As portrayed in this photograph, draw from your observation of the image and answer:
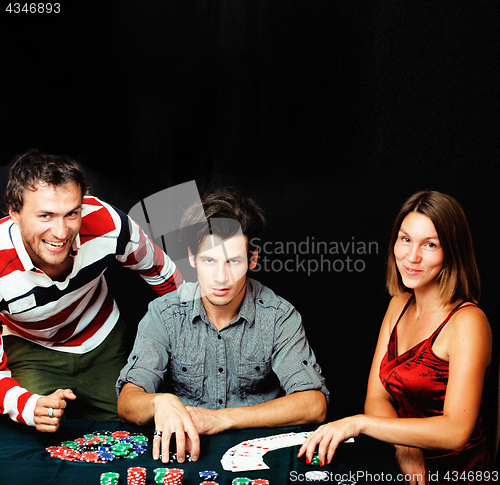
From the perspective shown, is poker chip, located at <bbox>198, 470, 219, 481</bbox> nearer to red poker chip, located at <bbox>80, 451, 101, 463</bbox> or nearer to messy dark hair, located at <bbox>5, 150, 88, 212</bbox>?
red poker chip, located at <bbox>80, 451, 101, 463</bbox>

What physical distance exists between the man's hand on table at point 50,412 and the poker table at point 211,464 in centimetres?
4

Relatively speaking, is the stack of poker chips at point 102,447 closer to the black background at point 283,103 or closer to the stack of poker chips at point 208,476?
the stack of poker chips at point 208,476

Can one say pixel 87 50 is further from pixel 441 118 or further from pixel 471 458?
pixel 471 458

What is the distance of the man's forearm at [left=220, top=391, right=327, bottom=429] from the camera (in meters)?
1.68

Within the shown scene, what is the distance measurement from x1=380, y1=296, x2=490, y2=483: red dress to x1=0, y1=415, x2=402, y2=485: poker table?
0.28 m

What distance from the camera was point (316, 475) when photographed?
1421 millimetres

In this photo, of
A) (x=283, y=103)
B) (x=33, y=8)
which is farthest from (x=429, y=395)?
(x=33, y=8)

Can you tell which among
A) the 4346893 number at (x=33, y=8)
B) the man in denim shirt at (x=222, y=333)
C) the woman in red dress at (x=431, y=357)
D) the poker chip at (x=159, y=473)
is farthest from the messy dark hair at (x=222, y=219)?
the 4346893 number at (x=33, y=8)

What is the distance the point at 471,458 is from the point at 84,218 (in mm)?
1743

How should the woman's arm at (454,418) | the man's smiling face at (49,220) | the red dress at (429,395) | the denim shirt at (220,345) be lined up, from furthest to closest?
the denim shirt at (220,345)
the man's smiling face at (49,220)
the red dress at (429,395)
the woman's arm at (454,418)

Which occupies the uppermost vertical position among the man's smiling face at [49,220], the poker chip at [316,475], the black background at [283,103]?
the black background at [283,103]

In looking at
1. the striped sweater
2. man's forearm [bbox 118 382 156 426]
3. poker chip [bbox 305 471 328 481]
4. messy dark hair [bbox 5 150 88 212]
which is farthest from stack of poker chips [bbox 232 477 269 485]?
messy dark hair [bbox 5 150 88 212]

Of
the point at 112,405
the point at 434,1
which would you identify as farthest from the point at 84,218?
the point at 434,1

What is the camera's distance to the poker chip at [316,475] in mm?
1411
